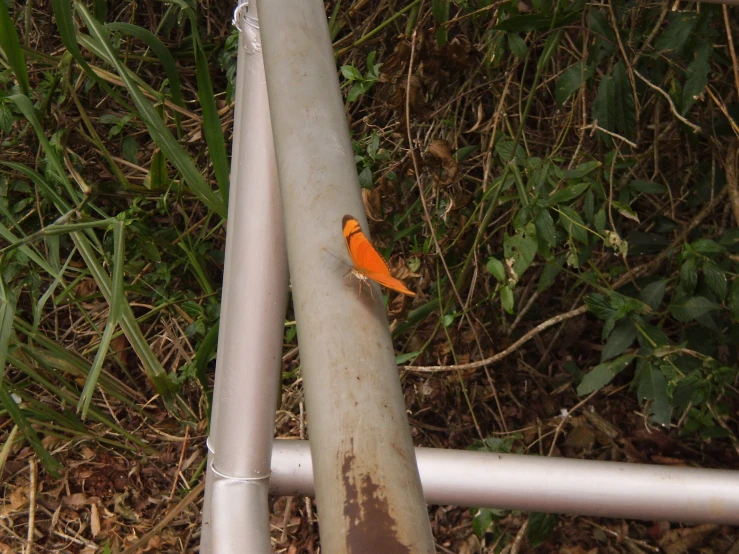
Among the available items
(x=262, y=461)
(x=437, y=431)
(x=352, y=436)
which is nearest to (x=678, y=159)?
(x=437, y=431)

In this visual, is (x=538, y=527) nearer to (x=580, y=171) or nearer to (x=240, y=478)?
(x=580, y=171)

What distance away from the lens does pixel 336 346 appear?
360 mm

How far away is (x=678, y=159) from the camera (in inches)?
69.3

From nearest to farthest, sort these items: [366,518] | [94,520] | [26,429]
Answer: [366,518]
[26,429]
[94,520]

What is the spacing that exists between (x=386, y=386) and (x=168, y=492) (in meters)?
1.74

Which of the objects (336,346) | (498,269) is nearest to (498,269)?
(498,269)

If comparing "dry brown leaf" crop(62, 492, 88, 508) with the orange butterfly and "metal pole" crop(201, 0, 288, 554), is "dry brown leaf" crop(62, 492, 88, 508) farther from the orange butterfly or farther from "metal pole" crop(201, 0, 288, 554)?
the orange butterfly

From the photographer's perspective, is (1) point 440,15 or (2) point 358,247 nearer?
(2) point 358,247

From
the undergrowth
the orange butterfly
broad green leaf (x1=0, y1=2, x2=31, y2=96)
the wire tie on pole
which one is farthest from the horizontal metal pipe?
broad green leaf (x1=0, y1=2, x2=31, y2=96)

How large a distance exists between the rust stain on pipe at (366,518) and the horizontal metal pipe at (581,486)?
1.05 feet

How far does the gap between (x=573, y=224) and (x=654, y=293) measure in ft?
0.78

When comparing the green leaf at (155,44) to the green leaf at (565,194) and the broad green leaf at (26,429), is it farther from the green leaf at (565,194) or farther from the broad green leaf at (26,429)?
the green leaf at (565,194)

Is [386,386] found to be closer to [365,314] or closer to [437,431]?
[365,314]

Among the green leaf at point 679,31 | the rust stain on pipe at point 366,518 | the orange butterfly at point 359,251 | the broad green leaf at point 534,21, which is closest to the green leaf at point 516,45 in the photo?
the broad green leaf at point 534,21
